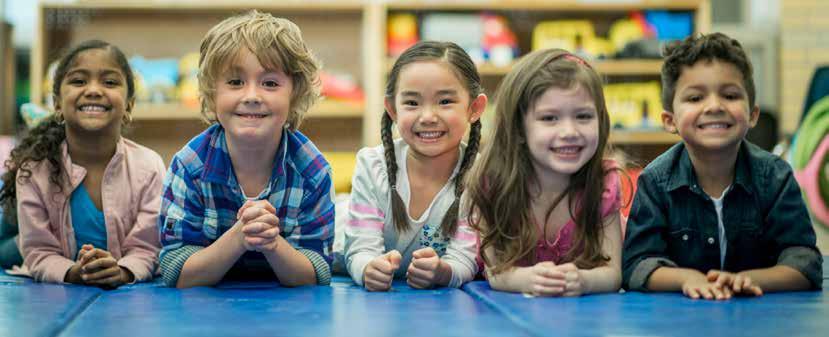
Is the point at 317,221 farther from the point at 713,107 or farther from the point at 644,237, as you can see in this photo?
the point at 713,107

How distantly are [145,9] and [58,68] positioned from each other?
7.54ft

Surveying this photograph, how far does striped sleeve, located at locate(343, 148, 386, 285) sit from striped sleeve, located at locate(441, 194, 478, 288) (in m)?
0.16

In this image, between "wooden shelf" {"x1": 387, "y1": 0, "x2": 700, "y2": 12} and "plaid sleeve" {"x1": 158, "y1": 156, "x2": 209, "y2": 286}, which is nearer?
"plaid sleeve" {"x1": 158, "y1": 156, "x2": 209, "y2": 286}

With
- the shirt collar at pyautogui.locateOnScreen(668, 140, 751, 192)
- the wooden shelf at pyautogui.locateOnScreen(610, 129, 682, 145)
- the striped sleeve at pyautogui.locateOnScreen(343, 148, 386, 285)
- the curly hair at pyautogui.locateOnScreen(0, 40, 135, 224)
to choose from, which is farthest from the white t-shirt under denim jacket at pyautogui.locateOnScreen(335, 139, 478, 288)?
the wooden shelf at pyautogui.locateOnScreen(610, 129, 682, 145)

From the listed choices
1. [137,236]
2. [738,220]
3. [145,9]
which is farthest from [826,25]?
[137,236]

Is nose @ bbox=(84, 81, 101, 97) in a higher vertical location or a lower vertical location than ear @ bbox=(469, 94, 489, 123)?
higher

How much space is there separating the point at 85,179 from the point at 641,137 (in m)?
2.98

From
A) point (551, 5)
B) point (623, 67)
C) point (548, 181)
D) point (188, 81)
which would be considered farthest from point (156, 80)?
point (548, 181)

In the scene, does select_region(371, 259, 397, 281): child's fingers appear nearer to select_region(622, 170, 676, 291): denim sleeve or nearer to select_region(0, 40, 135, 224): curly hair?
select_region(622, 170, 676, 291): denim sleeve

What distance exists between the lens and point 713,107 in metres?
1.74

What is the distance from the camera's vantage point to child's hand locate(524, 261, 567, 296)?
1655mm

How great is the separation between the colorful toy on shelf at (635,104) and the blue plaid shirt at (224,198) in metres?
2.80

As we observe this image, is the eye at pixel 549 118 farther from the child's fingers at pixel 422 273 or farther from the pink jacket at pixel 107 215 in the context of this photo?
the pink jacket at pixel 107 215

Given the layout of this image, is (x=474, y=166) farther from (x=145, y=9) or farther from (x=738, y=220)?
(x=145, y=9)
